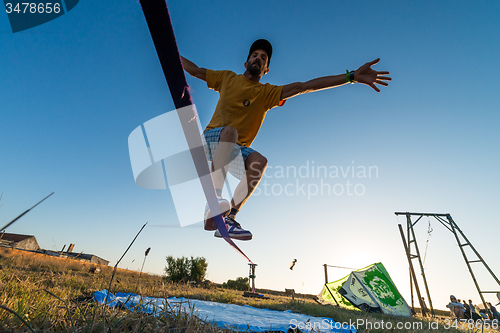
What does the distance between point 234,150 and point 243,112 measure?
18.7 inches

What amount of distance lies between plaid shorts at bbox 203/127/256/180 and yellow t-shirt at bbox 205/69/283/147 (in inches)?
4.3

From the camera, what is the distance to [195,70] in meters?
3.08

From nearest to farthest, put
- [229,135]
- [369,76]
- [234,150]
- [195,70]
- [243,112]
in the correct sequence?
[369,76]
[229,135]
[234,150]
[243,112]
[195,70]

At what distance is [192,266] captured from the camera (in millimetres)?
15305

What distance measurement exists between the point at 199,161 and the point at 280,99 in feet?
4.60

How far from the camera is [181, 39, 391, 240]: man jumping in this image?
2467mm

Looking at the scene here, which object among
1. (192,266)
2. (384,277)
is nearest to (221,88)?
(384,277)

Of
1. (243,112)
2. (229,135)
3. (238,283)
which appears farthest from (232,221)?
(238,283)

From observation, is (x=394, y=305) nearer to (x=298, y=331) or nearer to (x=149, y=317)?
(x=298, y=331)

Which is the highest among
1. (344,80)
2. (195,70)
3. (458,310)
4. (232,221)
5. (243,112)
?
(195,70)

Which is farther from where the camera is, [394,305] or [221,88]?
[394,305]

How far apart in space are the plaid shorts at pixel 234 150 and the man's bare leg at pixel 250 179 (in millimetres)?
74

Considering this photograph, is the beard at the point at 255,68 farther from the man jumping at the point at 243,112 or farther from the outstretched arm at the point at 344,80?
the outstretched arm at the point at 344,80

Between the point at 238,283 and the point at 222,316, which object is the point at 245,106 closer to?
the point at 222,316
